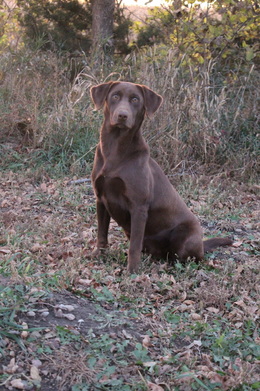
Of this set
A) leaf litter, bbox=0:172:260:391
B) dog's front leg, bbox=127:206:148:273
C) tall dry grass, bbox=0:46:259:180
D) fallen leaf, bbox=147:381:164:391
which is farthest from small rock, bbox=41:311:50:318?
tall dry grass, bbox=0:46:259:180

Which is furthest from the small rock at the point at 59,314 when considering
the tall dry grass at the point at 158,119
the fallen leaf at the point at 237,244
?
the tall dry grass at the point at 158,119

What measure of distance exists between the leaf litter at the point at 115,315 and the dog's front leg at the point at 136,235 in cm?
11

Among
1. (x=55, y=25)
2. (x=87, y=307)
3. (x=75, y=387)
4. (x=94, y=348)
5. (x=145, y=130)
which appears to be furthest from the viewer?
(x=55, y=25)

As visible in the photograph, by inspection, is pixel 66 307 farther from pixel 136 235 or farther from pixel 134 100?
pixel 134 100

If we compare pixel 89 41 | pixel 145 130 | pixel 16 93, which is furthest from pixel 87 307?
pixel 89 41

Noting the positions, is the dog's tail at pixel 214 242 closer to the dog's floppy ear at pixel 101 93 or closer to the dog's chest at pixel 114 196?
the dog's chest at pixel 114 196

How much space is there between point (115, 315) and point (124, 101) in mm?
1687

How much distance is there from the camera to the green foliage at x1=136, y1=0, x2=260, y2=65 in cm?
862

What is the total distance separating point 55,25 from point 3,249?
286 inches

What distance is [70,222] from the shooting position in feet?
18.9

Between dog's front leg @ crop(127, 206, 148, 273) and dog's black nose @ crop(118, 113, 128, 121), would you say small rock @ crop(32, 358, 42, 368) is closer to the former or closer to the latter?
dog's front leg @ crop(127, 206, 148, 273)

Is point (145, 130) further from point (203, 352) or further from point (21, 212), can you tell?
point (203, 352)

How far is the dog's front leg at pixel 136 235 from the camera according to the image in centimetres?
436

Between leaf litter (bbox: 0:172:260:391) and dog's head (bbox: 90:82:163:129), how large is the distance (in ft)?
3.87
